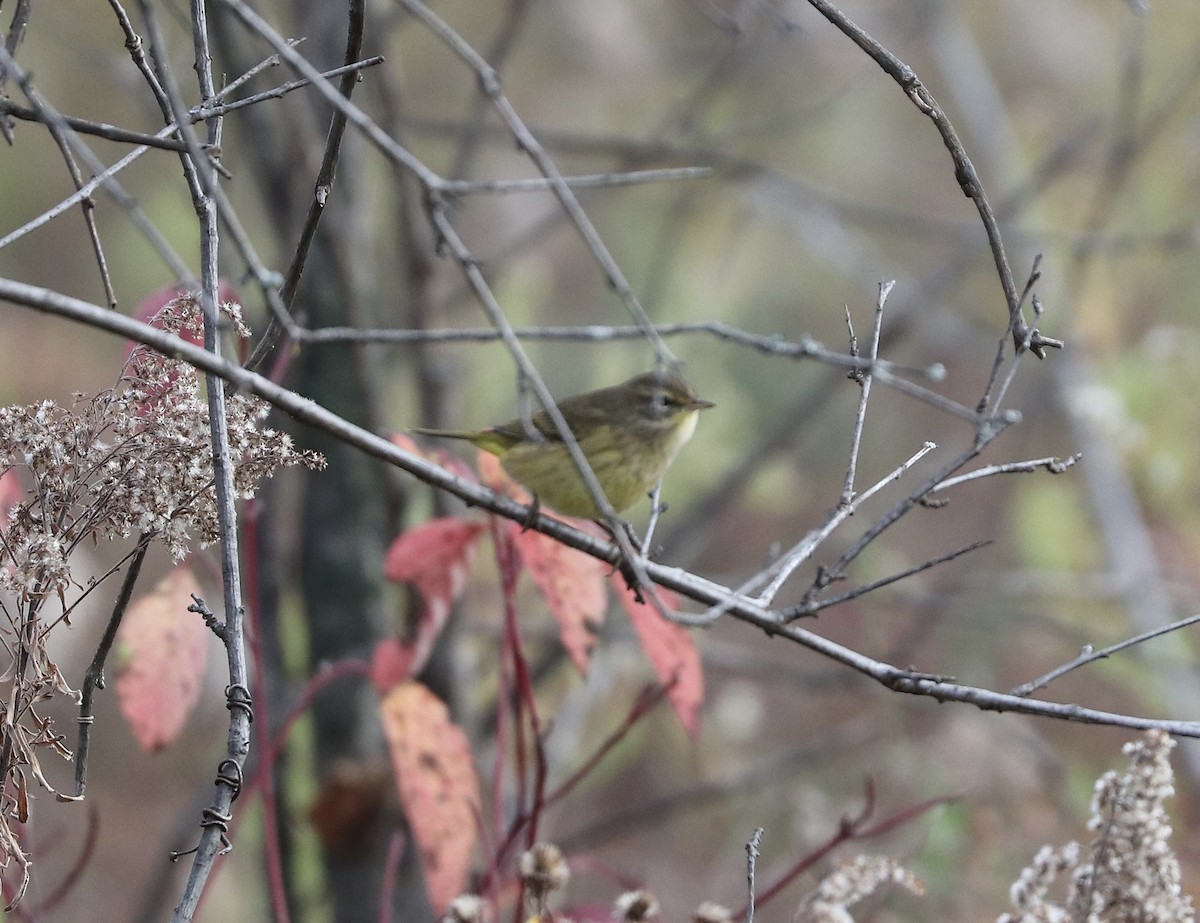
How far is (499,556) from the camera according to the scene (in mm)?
1997

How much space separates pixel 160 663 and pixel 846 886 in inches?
43.8

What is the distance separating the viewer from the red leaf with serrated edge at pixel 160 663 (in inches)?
74.5

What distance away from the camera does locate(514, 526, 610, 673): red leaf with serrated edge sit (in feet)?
6.30

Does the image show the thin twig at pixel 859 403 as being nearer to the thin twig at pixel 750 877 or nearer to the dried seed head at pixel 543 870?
the thin twig at pixel 750 877

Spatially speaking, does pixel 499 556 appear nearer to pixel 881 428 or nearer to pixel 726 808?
pixel 726 808

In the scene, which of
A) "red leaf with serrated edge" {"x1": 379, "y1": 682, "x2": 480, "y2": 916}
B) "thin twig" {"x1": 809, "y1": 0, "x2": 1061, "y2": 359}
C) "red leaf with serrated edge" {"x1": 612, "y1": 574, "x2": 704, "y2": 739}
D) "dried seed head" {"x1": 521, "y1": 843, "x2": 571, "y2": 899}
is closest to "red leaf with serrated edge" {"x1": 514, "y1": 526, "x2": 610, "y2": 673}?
"red leaf with serrated edge" {"x1": 612, "y1": 574, "x2": 704, "y2": 739}

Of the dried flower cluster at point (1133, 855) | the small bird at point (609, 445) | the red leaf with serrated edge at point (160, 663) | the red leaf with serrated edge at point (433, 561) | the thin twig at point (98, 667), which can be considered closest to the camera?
the thin twig at point (98, 667)

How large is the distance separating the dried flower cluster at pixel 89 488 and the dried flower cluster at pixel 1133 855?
994mm

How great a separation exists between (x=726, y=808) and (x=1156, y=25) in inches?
197

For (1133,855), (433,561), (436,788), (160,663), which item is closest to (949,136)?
(1133,855)

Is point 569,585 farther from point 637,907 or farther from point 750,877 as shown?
point 750,877

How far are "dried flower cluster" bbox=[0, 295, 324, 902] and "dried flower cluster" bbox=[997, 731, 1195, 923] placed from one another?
99cm

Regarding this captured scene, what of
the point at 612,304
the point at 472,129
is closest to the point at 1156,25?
the point at 612,304

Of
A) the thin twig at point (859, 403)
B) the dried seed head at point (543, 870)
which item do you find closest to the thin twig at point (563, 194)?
the thin twig at point (859, 403)
